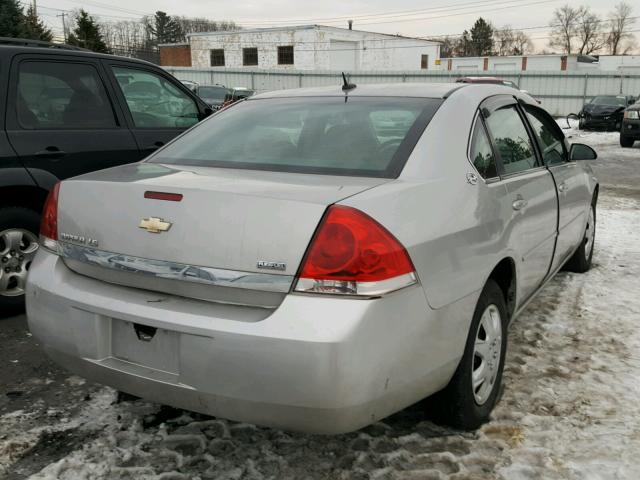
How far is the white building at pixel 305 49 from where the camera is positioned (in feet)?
157

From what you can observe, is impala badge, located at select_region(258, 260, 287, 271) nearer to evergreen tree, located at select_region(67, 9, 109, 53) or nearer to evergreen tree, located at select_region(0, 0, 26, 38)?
evergreen tree, located at select_region(0, 0, 26, 38)

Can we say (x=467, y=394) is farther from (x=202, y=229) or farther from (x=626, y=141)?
(x=626, y=141)

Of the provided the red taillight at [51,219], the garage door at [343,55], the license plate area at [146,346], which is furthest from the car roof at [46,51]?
the garage door at [343,55]

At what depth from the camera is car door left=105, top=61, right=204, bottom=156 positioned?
15.9 feet

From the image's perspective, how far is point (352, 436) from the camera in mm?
2789

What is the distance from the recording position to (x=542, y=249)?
367 centimetres

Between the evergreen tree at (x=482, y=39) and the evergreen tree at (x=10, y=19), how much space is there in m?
81.8

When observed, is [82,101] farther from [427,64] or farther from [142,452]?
[427,64]

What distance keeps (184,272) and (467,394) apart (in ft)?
4.38

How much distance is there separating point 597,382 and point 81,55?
164 inches

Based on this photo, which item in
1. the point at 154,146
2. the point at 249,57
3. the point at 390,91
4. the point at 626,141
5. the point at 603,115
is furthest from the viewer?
the point at 249,57

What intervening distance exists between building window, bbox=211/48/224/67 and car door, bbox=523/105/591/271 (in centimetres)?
5110

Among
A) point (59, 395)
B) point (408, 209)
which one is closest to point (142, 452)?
point (59, 395)

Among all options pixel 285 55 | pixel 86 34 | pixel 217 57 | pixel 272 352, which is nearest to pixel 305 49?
pixel 285 55
